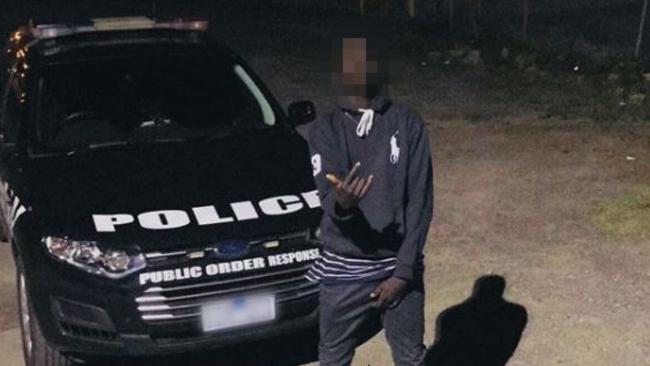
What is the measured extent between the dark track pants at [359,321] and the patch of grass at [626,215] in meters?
3.42

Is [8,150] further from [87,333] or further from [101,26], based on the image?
[87,333]

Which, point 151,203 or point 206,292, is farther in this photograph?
point 151,203

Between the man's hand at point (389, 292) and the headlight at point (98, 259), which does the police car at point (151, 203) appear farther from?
the man's hand at point (389, 292)

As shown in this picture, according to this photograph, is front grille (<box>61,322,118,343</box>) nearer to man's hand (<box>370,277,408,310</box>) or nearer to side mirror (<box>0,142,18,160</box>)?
side mirror (<box>0,142,18,160</box>)

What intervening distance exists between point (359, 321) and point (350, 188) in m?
0.68

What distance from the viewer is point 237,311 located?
5203 millimetres

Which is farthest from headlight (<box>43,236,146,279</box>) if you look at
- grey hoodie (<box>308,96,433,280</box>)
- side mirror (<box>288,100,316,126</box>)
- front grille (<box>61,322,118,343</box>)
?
side mirror (<box>288,100,316,126</box>)

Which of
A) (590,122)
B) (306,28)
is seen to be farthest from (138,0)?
(590,122)

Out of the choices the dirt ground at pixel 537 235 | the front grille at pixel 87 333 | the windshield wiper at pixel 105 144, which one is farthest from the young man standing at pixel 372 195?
the windshield wiper at pixel 105 144

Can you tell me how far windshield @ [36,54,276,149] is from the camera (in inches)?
244

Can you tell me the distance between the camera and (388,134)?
391 centimetres

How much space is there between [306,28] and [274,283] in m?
12.8

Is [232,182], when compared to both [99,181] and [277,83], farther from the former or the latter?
[277,83]

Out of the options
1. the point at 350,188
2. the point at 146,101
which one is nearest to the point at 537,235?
the point at 146,101
